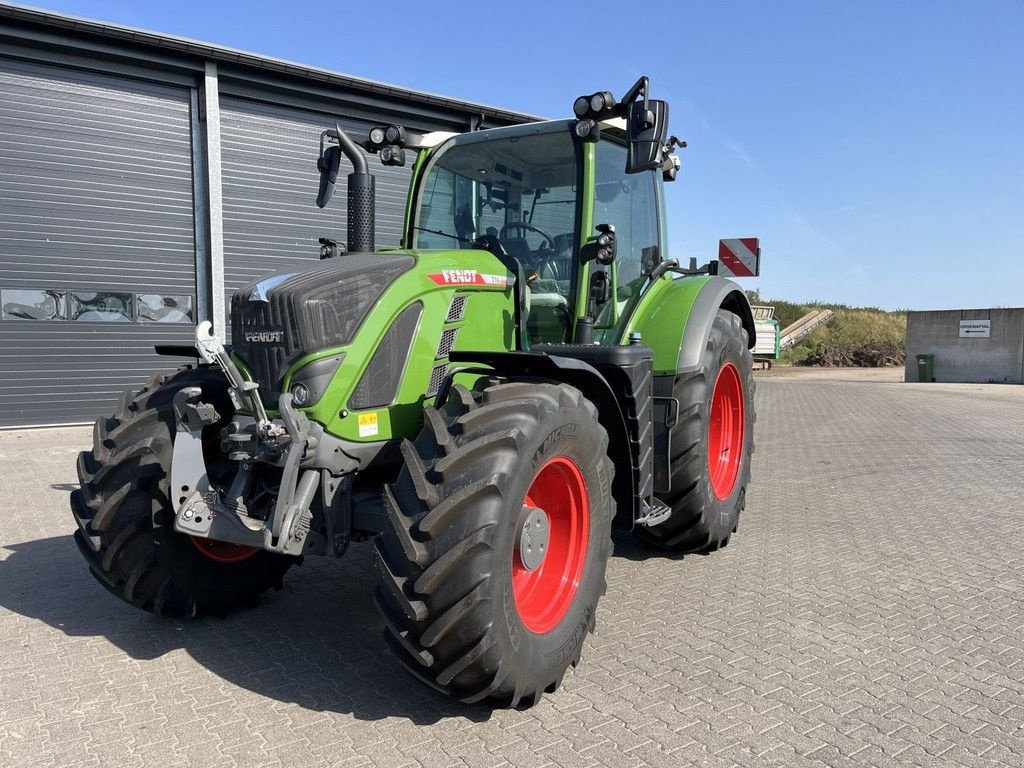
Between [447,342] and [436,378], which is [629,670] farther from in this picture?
[447,342]

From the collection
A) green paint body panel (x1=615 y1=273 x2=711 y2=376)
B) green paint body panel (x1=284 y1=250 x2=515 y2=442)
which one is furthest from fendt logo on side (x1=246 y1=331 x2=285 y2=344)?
green paint body panel (x1=615 y1=273 x2=711 y2=376)

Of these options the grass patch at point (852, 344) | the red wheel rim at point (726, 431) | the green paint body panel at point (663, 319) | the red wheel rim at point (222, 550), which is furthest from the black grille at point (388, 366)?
the grass patch at point (852, 344)

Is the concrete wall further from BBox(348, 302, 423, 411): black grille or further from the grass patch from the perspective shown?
BBox(348, 302, 423, 411): black grille

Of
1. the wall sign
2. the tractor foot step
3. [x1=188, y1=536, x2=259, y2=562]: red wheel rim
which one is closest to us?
[x1=188, y1=536, x2=259, y2=562]: red wheel rim

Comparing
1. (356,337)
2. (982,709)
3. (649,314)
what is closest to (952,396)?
(649,314)

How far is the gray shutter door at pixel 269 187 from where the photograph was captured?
1155cm

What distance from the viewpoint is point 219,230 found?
11422mm

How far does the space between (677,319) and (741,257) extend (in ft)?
13.0

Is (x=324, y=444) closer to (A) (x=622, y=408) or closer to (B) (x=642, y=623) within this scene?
(A) (x=622, y=408)

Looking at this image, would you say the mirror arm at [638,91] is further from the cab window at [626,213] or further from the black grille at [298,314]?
the black grille at [298,314]

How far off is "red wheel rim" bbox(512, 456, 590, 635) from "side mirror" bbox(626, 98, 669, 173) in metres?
1.44

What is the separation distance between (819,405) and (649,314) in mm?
10941

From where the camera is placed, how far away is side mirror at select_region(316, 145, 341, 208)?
4.31m

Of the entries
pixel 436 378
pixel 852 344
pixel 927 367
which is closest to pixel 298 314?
pixel 436 378
